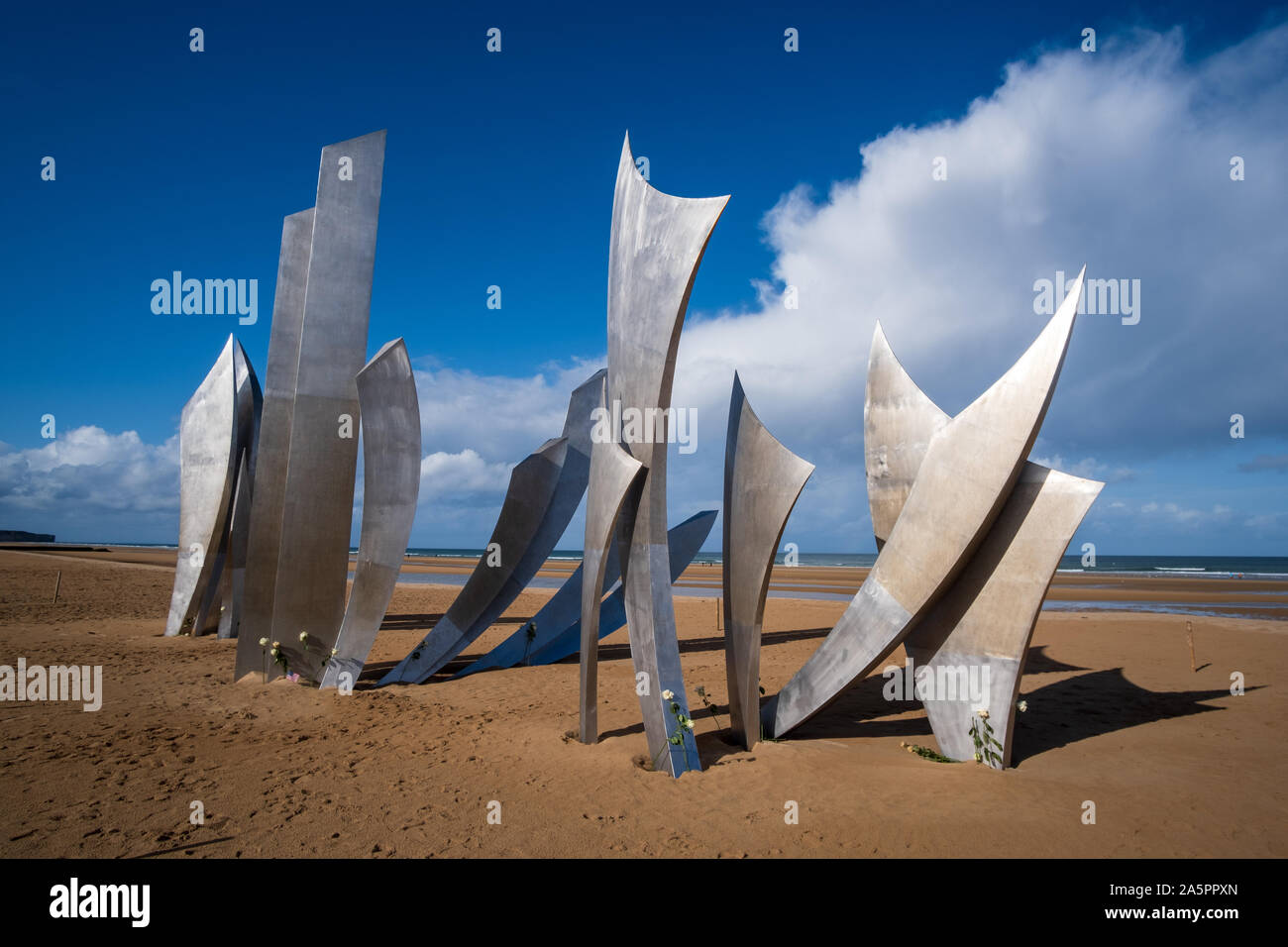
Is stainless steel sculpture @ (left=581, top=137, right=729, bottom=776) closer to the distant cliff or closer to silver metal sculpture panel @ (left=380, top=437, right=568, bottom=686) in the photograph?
silver metal sculpture panel @ (left=380, top=437, right=568, bottom=686)

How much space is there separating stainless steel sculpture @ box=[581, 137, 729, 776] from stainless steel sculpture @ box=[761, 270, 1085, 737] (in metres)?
1.67

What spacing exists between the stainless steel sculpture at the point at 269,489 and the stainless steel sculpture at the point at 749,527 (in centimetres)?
612

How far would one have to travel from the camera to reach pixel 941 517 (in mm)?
6922

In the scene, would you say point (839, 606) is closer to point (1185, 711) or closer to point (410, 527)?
point (1185, 711)

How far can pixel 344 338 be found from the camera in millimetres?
9969

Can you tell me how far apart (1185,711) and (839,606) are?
1398 cm

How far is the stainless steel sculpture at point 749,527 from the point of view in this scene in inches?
282

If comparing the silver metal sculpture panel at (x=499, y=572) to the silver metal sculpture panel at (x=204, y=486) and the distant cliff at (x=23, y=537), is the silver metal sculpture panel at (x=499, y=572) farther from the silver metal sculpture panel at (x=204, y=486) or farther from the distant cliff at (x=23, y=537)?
the distant cliff at (x=23, y=537)

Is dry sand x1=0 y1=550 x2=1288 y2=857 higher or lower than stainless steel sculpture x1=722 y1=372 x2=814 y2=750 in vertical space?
lower

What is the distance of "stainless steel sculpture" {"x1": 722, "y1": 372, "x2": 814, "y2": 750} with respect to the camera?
7.15 metres

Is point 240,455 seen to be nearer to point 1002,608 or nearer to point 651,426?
point 651,426

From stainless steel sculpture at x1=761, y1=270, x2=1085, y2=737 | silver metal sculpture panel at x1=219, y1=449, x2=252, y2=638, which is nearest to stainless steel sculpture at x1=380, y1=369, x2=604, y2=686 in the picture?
silver metal sculpture panel at x1=219, y1=449, x2=252, y2=638

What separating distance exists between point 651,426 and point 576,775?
3.30 metres
